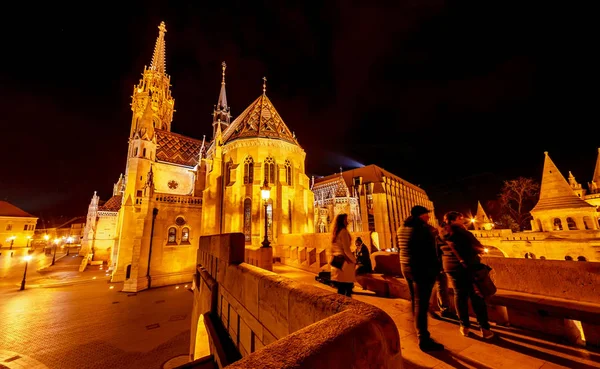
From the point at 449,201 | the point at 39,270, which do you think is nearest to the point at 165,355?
the point at 39,270

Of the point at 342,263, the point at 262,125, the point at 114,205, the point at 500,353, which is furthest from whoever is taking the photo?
the point at 114,205

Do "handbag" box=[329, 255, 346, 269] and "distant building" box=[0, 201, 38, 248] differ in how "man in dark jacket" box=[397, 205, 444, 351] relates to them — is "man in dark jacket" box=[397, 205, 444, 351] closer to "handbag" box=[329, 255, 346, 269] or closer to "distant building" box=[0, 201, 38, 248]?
"handbag" box=[329, 255, 346, 269]

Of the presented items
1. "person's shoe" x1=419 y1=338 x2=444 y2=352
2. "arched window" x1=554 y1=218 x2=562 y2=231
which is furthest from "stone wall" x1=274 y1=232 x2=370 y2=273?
"arched window" x1=554 y1=218 x2=562 y2=231

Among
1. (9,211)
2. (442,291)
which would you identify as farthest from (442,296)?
(9,211)

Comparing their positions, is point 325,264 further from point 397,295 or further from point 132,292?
point 132,292

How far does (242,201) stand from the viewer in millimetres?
17766

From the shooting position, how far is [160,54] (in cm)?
3412

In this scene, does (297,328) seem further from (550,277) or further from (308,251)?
A: (308,251)

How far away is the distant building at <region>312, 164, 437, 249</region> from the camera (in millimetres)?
33062

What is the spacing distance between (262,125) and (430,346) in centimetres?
1994

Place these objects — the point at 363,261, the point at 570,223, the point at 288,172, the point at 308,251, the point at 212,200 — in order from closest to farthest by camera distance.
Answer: the point at 363,261, the point at 308,251, the point at 570,223, the point at 212,200, the point at 288,172

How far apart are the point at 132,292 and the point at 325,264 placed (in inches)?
662

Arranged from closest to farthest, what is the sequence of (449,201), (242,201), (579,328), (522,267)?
(579,328) < (522,267) < (242,201) < (449,201)

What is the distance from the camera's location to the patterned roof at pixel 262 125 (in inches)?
773
